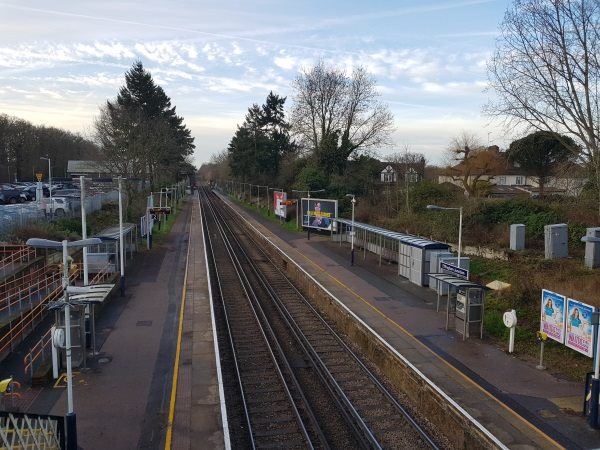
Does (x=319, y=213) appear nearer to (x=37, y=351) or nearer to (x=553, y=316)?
(x=553, y=316)

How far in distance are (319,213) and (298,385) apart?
2847 centimetres

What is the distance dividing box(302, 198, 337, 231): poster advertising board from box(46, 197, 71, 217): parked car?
17.7 meters

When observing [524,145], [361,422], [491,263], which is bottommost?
[361,422]

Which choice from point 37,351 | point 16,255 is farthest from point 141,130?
point 37,351

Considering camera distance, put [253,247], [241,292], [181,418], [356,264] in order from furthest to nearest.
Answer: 1. [253,247]
2. [356,264]
3. [241,292]
4. [181,418]

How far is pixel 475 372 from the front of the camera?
13852mm

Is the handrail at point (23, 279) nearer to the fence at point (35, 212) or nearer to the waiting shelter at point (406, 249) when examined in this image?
the fence at point (35, 212)

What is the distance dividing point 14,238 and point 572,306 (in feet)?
80.3

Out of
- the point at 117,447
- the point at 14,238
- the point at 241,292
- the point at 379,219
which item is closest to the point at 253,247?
the point at 379,219

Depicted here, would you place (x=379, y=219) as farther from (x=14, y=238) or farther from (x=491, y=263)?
(x=14, y=238)

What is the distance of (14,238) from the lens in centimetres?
2616

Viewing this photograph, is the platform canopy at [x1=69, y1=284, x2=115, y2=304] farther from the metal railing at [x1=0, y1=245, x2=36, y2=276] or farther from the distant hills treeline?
the distant hills treeline

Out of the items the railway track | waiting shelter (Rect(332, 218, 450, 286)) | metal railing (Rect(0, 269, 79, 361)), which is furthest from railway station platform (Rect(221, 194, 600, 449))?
Answer: metal railing (Rect(0, 269, 79, 361))

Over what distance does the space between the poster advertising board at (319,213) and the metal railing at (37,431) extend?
32.1m
